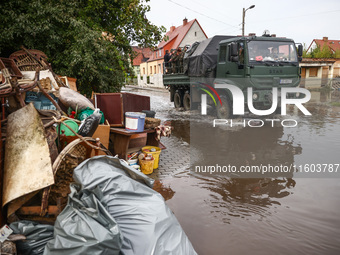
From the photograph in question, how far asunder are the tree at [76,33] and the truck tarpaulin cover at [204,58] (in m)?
2.52

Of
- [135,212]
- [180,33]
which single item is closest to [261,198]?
[135,212]

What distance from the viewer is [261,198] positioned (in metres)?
4.21

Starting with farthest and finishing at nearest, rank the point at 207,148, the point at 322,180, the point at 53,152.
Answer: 1. the point at 207,148
2. the point at 322,180
3. the point at 53,152

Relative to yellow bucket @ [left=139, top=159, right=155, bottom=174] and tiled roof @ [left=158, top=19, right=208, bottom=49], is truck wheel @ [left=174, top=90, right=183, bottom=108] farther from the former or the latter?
tiled roof @ [left=158, top=19, right=208, bottom=49]

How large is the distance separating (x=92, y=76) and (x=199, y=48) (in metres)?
5.16

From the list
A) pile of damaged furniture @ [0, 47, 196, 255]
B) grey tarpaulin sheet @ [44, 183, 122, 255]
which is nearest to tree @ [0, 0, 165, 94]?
pile of damaged furniture @ [0, 47, 196, 255]

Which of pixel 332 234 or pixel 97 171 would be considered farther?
pixel 332 234

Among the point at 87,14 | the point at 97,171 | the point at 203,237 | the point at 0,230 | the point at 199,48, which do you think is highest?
the point at 87,14

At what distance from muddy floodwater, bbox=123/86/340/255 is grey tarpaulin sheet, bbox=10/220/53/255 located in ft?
5.11

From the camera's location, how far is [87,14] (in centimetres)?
935

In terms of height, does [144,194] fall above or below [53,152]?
below

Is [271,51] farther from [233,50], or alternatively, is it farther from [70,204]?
[70,204]

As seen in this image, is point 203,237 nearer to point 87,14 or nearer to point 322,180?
point 322,180

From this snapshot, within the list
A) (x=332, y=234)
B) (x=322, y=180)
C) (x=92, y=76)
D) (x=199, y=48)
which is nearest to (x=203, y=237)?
(x=332, y=234)
